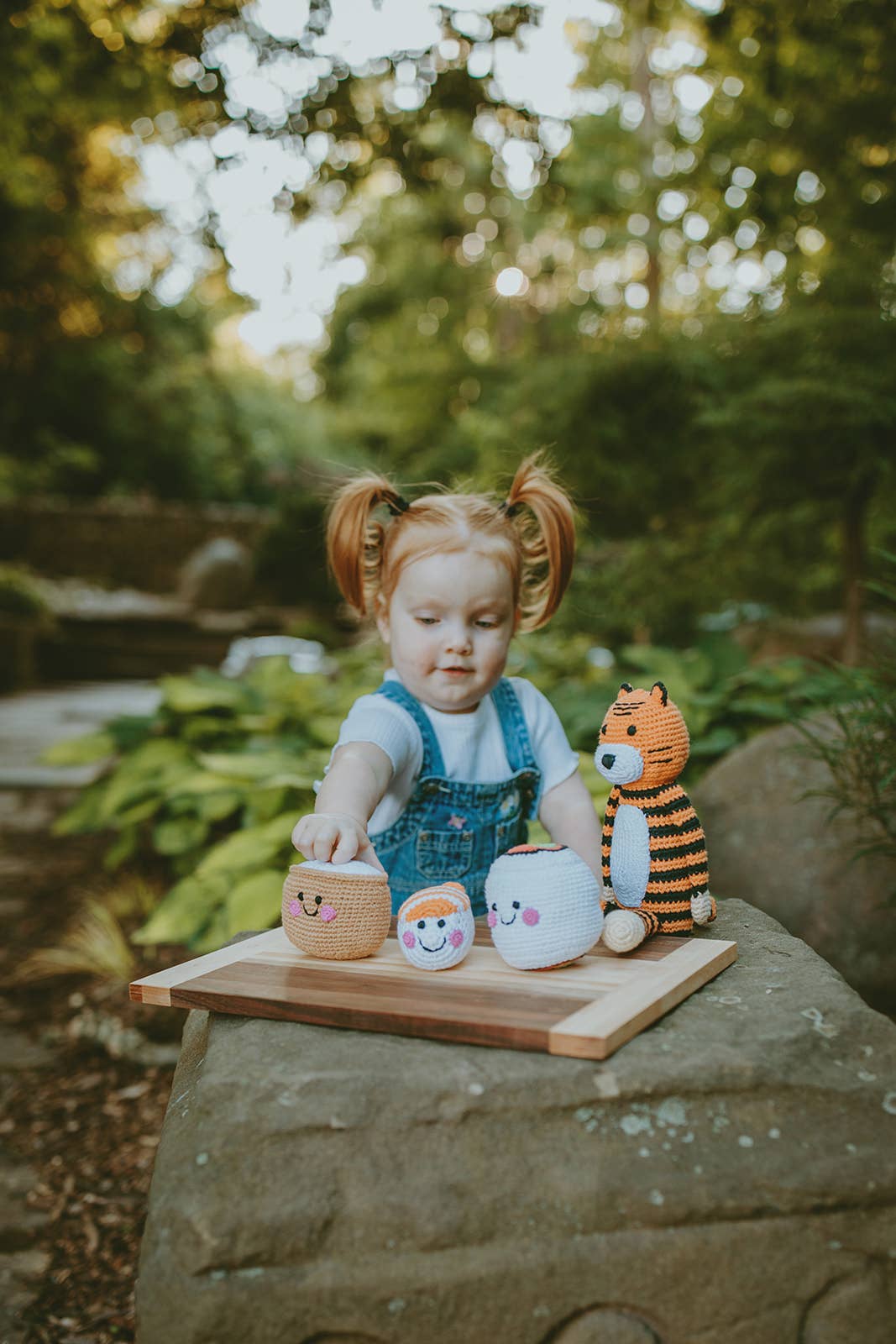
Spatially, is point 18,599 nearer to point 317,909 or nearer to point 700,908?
point 317,909

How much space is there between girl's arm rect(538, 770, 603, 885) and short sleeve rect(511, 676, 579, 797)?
2 centimetres

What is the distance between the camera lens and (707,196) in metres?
6.49

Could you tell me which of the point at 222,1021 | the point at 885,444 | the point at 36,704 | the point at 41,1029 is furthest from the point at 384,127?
the point at 36,704

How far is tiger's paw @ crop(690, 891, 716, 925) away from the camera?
174 cm

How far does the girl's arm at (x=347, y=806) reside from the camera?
1604 millimetres

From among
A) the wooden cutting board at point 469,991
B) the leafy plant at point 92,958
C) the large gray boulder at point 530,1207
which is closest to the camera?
the large gray boulder at point 530,1207

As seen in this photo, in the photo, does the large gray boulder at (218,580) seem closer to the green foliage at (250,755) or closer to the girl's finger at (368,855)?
the green foliage at (250,755)

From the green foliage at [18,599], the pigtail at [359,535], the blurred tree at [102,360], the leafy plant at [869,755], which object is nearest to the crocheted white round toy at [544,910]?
the pigtail at [359,535]

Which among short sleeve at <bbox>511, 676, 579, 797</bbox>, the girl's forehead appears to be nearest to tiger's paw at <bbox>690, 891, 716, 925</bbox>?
short sleeve at <bbox>511, 676, 579, 797</bbox>

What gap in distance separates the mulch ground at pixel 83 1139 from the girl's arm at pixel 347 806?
107 cm

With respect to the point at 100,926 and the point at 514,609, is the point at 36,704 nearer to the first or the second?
the point at 100,926

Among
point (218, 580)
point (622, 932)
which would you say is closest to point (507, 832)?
point (622, 932)

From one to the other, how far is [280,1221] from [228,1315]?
12 centimetres

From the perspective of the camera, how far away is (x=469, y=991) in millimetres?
1450
